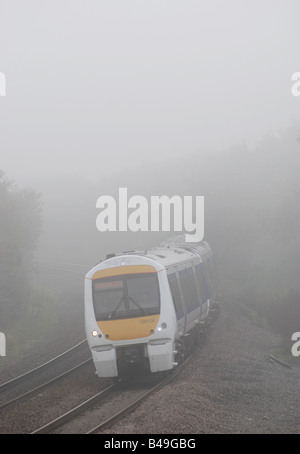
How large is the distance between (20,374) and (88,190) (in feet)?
205

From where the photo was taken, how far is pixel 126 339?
1315 centimetres

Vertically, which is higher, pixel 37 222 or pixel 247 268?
pixel 37 222

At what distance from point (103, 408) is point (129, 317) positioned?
2.71m

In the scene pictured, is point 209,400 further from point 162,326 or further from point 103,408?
point 162,326

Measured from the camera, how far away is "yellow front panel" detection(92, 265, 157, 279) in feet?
45.1

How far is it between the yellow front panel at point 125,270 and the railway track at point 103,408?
289cm

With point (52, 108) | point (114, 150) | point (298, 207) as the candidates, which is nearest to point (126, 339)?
point (298, 207)

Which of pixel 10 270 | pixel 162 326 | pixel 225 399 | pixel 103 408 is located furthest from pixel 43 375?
pixel 10 270

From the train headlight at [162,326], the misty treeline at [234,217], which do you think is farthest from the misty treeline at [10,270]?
the train headlight at [162,326]

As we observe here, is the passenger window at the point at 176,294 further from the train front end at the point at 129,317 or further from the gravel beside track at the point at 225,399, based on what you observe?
the gravel beside track at the point at 225,399

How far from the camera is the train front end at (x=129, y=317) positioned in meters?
13.1

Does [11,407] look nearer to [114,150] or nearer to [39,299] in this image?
[39,299]

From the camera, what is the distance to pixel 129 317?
1327 centimetres

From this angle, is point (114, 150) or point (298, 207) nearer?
point (298, 207)
